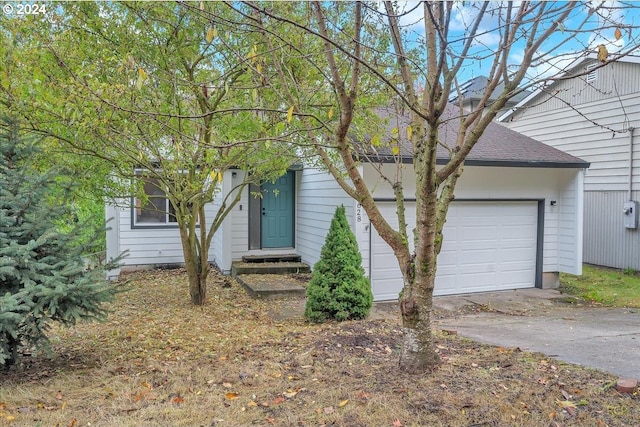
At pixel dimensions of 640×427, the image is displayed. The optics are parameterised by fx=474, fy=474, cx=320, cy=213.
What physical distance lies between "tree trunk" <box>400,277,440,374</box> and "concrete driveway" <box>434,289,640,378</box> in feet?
5.15

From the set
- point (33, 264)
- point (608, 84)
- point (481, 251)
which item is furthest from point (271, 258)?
point (608, 84)

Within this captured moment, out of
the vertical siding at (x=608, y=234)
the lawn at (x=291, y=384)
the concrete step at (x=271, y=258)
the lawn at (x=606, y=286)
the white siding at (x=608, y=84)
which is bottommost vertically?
the lawn at (x=606, y=286)

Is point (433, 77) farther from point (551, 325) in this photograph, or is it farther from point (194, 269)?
point (194, 269)

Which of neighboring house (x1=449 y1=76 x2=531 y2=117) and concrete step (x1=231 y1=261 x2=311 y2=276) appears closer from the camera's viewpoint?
neighboring house (x1=449 y1=76 x2=531 y2=117)

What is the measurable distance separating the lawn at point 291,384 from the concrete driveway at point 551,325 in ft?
1.91

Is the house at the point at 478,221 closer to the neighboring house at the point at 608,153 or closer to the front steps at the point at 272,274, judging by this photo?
the front steps at the point at 272,274

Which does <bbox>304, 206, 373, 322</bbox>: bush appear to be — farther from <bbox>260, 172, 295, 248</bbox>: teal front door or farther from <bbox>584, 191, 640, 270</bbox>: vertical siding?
<bbox>584, 191, 640, 270</bbox>: vertical siding

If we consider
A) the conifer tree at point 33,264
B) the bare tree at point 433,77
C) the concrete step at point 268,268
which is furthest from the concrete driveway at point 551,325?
the conifer tree at point 33,264

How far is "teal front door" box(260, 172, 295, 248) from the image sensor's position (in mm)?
11891

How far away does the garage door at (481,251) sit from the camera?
29.3 feet

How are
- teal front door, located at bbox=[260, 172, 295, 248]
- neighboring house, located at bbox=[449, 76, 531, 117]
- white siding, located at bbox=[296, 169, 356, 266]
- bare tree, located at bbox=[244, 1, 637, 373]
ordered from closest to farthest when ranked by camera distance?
bare tree, located at bbox=[244, 1, 637, 373], neighboring house, located at bbox=[449, 76, 531, 117], white siding, located at bbox=[296, 169, 356, 266], teal front door, located at bbox=[260, 172, 295, 248]

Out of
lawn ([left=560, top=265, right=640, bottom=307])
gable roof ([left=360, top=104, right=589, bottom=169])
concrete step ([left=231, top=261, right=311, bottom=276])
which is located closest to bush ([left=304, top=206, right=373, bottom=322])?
gable roof ([left=360, top=104, right=589, bottom=169])

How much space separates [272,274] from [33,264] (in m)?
6.87

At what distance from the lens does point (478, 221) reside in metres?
9.68
